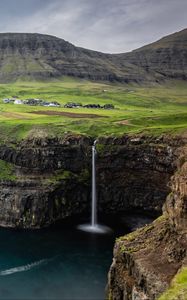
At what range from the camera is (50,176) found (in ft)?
283

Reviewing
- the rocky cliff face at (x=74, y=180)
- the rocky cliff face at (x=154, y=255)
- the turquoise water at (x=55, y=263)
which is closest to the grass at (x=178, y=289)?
the rocky cliff face at (x=154, y=255)

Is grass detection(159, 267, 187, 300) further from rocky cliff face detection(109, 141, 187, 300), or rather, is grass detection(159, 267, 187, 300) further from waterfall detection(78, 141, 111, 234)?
waterfall detection(78, 141, 111, 234)

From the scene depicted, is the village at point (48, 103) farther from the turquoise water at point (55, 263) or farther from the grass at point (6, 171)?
the turquoise water at point (55, 263)

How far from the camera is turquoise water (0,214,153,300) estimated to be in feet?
181

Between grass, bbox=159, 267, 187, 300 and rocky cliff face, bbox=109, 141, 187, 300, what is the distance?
13.4ft

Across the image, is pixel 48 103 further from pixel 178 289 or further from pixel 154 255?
pixel 178 289

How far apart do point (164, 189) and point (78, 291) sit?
3106cm

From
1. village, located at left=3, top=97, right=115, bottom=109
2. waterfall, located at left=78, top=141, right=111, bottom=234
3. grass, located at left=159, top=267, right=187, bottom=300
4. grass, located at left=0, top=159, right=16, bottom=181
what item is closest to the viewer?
grass, located at left=159, top=267, right=187, bottom=300

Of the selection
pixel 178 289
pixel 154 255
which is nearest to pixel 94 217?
pixel 154 255

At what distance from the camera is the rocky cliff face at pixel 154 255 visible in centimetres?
3622

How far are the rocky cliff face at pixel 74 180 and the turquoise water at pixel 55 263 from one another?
16.0ft

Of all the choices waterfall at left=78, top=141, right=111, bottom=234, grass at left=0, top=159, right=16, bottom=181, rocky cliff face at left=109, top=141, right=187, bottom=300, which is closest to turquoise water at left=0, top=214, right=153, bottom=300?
waterfall at left=78, top=141, right=111, bottom=234

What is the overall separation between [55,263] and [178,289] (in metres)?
40.1

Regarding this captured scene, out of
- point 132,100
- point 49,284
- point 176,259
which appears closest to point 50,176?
point 49,284
